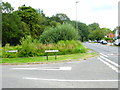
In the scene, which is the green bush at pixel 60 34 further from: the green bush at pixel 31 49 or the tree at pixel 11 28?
the tree at pixel 11 28

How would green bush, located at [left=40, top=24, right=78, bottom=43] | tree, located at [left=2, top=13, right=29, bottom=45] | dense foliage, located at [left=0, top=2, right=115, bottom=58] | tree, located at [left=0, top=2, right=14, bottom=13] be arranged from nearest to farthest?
dense foliage, located at [left=0, top=2, right=115, bottom=58] → green bush, located at [left=40, top=24, right=78, bottom=43] → tree, located at [left=2, top=13, right=29, bottom=45] → tree, located at [left=0, top=2, right=14, bottom=13]

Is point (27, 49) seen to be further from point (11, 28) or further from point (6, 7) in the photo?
point (6, 7)

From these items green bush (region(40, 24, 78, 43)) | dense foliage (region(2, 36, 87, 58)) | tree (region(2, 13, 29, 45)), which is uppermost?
tree (region(2, 13, 29, 45))

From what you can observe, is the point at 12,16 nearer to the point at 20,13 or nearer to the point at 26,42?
the point at 20,13

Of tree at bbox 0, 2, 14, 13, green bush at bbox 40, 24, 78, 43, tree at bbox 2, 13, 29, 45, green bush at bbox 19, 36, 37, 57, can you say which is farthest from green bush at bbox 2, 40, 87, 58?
tree at bbox 0, 2, 14, 13

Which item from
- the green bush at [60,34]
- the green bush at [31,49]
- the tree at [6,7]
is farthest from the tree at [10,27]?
the green bush at [31,49]

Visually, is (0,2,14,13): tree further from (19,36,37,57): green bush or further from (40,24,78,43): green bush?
(19,36,37,57): green bush

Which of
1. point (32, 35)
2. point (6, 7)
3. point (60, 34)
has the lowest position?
point (60, 34)

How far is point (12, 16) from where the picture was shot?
4153 centimetres

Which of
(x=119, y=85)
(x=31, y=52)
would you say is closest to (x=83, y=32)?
(x=31, y=52)

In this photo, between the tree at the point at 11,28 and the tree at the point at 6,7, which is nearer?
the tree at the point at 11,28

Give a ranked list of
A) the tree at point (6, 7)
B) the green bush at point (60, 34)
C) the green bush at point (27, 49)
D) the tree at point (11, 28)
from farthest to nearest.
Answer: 1. the tree at point (6, 7)
2. the tree at point (11, 28)
3. the green bush at point (60, 34)
4. the green bush at point (27, 49)

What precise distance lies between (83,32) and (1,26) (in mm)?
77243

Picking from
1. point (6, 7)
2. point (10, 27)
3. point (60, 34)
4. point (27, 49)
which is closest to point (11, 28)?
point (10, 27)
